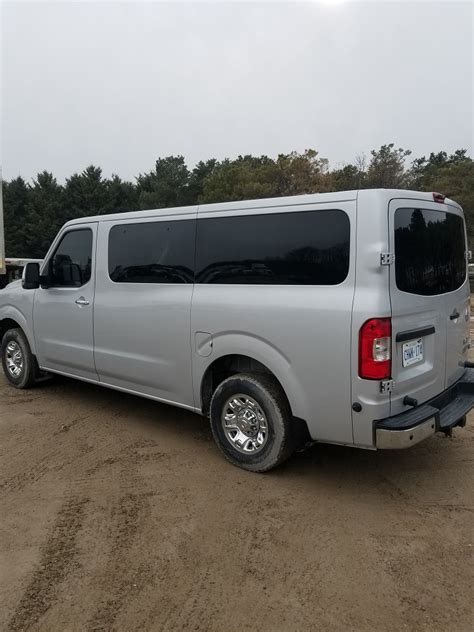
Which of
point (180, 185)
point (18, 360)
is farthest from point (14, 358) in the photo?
point (180, 185)

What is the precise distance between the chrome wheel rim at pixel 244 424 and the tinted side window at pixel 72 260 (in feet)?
7.18

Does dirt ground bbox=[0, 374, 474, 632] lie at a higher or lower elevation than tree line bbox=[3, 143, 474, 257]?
lower

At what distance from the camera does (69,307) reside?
5363 mm

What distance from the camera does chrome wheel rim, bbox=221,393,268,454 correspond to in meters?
3.84

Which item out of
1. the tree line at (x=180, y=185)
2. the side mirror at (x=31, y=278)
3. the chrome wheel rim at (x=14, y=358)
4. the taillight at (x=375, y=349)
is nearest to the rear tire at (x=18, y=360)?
the chrome wheel rim at (x=14, y=358)

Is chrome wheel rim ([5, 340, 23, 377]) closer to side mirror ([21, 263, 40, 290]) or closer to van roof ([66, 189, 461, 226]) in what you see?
side mirror ([21, 263, 40, 290])

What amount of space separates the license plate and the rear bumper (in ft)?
1.09

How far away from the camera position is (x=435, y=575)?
2.72 meters


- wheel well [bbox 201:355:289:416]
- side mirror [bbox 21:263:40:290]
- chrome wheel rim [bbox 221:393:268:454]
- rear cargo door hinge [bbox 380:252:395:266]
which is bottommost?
chrome wheel rim [bbox 221:393:268:454]

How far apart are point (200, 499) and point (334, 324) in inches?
61.1

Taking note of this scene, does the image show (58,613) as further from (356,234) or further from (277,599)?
(356,234)

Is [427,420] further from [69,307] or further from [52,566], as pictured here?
[69,307]

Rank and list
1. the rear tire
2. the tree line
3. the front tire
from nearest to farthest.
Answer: the front tire → the rear tire → the tree line

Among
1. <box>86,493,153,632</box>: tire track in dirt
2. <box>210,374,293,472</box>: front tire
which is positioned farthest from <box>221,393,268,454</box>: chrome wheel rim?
<box>86,493,153,632</box>: tire track in dirt
